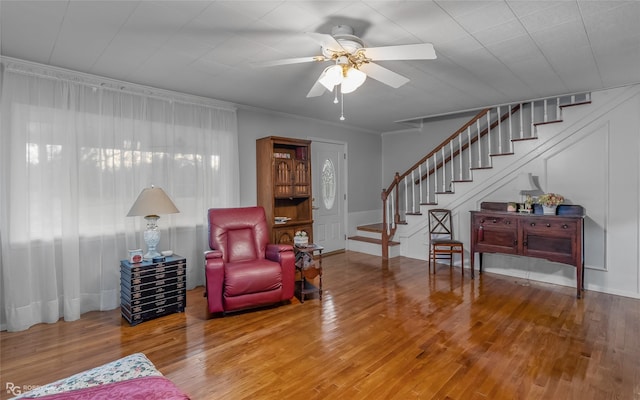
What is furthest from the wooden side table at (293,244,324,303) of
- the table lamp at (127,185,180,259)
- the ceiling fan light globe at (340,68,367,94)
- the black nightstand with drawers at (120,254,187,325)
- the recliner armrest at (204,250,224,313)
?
the ceiling fan light globe at (340,68,367,94)

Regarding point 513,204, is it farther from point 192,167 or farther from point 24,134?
point 24,134

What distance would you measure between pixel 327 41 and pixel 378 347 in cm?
239

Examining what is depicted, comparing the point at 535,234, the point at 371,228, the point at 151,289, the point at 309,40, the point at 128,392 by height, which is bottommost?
the point at 151,289

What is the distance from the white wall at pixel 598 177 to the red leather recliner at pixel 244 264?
347 cm

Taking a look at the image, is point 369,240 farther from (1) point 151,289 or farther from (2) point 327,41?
(2) point 327,41

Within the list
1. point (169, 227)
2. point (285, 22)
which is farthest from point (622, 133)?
point (169, 227)

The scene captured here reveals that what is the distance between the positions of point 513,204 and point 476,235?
65 cm

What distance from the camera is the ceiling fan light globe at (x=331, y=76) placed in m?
2.38

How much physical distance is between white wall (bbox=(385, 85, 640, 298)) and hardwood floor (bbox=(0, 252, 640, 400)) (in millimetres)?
413

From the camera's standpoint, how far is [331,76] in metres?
2.44

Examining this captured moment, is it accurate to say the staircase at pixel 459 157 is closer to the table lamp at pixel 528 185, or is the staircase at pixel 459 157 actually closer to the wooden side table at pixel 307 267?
Result: the table lamp at pixel 528 185

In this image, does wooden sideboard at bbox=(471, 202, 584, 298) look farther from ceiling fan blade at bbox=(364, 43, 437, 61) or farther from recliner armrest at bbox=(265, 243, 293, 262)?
ceiling fan blade at bbox=(364, 43, 437, 61)

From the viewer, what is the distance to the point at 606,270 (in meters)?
4.02

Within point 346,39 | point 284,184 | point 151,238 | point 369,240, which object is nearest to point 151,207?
point 151,238
